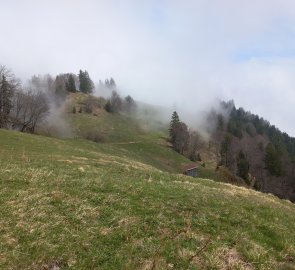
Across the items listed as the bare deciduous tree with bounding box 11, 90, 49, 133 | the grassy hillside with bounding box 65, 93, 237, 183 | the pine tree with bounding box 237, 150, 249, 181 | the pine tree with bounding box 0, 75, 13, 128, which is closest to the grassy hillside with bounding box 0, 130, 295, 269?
the pine tree with bounding box 0, 75, 13, 128

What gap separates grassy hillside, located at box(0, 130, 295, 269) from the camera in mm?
14641

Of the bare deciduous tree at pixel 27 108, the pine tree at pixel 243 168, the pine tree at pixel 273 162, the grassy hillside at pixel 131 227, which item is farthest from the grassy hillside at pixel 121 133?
the grassy hillside at pixel 131 227

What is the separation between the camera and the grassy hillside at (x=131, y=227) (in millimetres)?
14641

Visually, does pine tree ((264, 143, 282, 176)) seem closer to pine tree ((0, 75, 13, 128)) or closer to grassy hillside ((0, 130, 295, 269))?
pine tree ((0, 75, 13, 128))

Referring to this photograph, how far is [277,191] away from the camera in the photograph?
140875mm

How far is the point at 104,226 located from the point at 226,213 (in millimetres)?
6211

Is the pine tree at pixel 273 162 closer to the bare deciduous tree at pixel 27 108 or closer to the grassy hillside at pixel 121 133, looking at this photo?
the grassy hillside at pixel 121 133

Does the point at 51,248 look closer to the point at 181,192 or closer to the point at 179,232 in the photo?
the point at 179,232

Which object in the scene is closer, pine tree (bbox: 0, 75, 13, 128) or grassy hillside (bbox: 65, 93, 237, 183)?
pine tree (bbox: 0, 75, 13, 128)

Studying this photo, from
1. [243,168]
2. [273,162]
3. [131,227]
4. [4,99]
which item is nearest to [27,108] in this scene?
[4,99]

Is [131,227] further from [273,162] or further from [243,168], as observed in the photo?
[243,168]

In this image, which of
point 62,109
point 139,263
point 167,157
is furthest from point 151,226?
point 62,109

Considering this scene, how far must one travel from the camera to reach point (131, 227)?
16891mm

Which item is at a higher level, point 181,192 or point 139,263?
point 181,192
